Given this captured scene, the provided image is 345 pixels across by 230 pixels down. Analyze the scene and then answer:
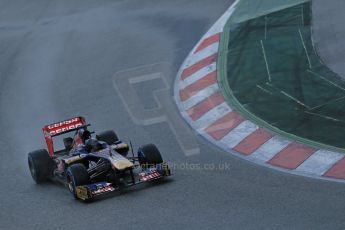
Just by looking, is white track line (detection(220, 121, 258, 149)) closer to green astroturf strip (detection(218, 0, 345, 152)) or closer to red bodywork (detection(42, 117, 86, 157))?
green astroturf strip (detection(218, 0, 345, 152))

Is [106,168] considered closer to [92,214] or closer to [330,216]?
[92,214]

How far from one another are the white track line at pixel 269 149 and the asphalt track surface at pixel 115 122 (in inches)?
10.0

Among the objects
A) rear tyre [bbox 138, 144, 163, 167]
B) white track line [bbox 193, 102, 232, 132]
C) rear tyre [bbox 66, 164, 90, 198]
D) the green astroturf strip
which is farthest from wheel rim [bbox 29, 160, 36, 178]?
the green astroturf strip

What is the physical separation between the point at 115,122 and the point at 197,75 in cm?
196

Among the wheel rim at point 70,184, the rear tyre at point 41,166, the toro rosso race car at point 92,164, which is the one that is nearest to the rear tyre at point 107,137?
the toro rosso race car at point 92,164

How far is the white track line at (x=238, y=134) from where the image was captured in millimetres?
12313

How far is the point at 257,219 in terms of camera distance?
29.9 feet

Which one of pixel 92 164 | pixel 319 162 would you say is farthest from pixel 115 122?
pixel 319 162

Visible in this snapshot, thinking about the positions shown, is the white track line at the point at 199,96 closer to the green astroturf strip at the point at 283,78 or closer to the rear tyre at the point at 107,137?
the green astroturf strip at the point at 283,78

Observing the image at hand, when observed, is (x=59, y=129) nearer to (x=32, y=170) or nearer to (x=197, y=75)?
(x=32, y=170)

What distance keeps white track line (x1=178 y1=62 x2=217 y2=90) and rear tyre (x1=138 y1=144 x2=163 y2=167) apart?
11.9 feet

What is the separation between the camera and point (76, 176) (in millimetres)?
10906

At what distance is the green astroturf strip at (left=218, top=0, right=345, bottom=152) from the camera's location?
12203 millimetres

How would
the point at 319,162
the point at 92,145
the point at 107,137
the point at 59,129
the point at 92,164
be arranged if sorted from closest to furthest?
the point at 319,162 → the point at 92,145 → the point at 92,164 → the point at 107,137 → the point at 59,129
